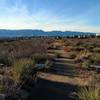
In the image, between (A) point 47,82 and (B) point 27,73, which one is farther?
(A) point 47,82

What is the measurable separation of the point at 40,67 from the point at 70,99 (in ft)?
20.1

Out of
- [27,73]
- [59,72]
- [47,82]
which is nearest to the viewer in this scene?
[27,73]

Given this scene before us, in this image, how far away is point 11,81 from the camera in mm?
9352

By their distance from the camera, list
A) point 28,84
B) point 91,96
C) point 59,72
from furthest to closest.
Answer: point 59,72 < point 28,84 < point 91,96

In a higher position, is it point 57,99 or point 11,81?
point 11,81

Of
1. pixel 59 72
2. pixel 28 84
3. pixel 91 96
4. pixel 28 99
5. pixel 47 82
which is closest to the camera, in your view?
pixel 91 96

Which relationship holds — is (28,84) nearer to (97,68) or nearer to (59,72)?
(59,72)

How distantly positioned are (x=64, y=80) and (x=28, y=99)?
393cm

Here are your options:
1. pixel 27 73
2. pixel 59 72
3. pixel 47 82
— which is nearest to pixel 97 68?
pixel 59 72

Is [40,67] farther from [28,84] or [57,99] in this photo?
[57,99]

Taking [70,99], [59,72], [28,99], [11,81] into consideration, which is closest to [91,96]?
[70,99]

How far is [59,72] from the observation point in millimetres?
15039

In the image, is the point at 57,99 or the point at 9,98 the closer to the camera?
the point at 9,98

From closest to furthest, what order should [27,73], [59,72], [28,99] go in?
[28,99]
[27,73]
[59,72]
